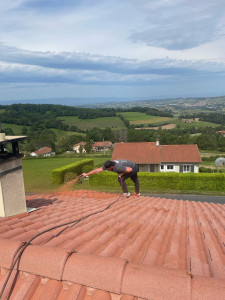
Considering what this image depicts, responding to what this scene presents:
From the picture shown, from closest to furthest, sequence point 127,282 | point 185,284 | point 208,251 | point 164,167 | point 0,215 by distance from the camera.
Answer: point 185,284
point 127,282
point 208,251
point 0,215
point 164,167

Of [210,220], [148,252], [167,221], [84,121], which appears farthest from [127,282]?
[84,121]

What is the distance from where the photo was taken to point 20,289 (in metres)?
2.27

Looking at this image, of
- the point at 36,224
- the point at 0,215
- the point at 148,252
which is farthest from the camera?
the point at 0,215

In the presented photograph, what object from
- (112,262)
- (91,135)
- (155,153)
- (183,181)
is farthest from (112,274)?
(91,135)

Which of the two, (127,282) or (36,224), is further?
(36,224)

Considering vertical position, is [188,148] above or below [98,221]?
below

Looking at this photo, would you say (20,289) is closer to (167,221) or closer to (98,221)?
(98,221)

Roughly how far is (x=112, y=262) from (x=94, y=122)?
13236 centimetres

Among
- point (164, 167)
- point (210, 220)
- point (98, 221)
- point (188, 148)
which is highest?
point (98, 221)

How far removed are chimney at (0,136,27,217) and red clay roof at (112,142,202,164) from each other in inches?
1103

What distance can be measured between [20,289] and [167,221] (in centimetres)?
364

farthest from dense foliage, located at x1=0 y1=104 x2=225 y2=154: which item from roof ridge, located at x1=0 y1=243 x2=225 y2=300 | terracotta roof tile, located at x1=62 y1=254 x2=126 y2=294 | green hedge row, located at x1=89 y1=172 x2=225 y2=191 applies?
terracotta roof tile, located at x1=62 y1=254 x2=126 y2=294

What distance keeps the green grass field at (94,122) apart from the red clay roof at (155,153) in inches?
3437

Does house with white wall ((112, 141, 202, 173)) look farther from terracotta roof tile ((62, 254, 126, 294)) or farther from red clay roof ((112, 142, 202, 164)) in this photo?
terracotta roof tile ((62, 254, 126, 294))
